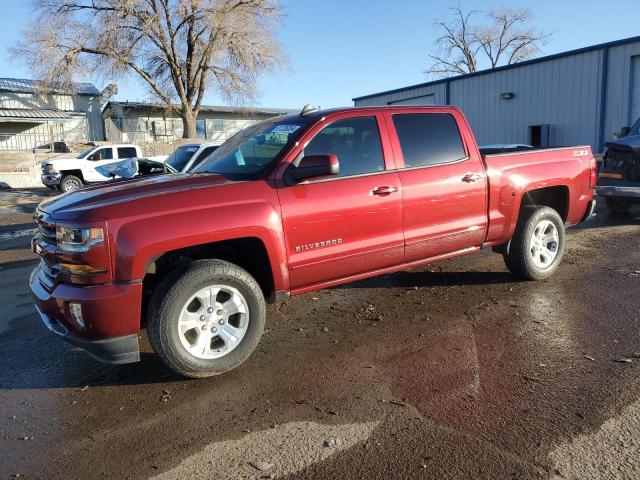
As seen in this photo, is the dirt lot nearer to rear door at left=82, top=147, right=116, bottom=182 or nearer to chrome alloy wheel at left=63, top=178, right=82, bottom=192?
chrome alloy wheel at left=63, top=178, right=82, bottom=192

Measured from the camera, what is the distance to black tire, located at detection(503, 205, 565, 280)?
5.60m

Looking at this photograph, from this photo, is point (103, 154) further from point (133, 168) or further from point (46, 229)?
point (46, 229)

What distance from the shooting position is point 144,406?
3.45 metres

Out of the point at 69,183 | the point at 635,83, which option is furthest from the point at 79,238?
the point at 635,83

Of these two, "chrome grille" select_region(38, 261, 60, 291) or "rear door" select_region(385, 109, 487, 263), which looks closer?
"chrome grille" select_region(38, 261, 60, 291)

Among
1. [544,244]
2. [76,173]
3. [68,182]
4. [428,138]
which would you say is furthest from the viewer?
[76,173]

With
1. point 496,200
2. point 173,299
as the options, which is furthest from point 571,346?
point 173,299

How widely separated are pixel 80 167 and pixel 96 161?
0.70 m

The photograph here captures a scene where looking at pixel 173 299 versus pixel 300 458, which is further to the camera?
pixel 173 299

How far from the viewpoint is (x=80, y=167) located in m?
20.3

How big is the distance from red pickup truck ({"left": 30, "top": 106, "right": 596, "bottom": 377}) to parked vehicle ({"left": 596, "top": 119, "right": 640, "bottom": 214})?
481 cm

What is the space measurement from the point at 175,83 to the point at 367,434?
121ft

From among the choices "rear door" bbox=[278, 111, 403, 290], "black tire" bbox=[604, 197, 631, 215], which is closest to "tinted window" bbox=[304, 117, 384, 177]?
"rear door" bbox=[278, 111, 403, 290]

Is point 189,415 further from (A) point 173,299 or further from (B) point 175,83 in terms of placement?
(B) point 175,83
